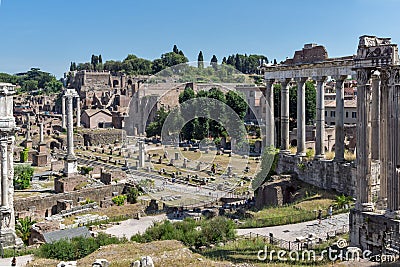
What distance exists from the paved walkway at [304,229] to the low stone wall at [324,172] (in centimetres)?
211

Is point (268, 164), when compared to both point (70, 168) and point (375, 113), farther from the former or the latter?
point (70, 168)

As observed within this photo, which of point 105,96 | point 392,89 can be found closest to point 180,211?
point 392,89

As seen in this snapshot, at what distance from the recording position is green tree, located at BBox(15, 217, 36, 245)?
2119 cm

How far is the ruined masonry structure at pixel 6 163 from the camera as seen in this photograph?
1881cm

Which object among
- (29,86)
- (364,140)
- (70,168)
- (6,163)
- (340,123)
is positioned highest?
(29,86)

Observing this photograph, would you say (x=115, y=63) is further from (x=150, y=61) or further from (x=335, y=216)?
(x=335, y=216)

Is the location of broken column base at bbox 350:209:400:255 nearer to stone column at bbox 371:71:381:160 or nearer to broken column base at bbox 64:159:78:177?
stone column at bbox 371:71:381:160

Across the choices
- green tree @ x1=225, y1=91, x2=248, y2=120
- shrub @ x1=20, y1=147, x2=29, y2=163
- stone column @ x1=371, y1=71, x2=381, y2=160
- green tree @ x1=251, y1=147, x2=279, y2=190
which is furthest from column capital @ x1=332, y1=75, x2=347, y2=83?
shrub @ x1=20, y1=147, x2=29, y2=163

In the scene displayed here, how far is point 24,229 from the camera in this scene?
71.7 ft

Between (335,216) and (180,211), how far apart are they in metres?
8.61

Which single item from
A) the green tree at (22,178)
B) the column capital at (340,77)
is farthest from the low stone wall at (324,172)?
the green tree at (22,178)

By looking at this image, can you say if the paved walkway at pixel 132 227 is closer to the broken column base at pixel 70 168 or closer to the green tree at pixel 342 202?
the green tree at pixel 342 202

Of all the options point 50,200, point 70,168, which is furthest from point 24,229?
point 70,168

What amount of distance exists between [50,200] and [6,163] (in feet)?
27.8
